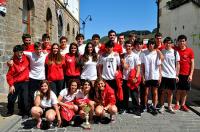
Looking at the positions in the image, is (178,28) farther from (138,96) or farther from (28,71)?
(28,71)

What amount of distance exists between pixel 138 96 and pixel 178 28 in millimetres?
9989

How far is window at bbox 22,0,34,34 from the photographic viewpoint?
572 inches

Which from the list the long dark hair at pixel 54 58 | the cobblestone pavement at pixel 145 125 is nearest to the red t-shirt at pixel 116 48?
the long dark hair at pixel 54 58

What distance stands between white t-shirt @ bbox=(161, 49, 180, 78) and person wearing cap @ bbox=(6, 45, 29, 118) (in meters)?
3.27

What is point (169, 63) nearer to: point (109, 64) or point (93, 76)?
point (109, 64)

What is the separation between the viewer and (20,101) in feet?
28.3

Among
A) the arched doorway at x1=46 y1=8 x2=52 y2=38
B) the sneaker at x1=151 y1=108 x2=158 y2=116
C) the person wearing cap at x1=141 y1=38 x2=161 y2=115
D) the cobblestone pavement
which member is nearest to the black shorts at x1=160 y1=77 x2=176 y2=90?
the person wearing cap at x1=141 y1=38 x2=161 y2=115

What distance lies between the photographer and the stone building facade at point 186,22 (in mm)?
15266

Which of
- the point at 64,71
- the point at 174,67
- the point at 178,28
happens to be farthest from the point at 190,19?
the point at 64,71

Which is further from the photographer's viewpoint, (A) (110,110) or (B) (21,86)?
(B) (21,86)

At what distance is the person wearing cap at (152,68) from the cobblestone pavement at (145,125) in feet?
→ 1.93

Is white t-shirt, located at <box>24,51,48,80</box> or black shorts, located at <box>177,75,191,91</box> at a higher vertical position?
white t-shirt, located at <box>24,51,48,80</box>

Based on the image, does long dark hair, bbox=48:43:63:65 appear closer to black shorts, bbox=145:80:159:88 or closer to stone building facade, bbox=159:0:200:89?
black shorts, bbox=145:80:159:88

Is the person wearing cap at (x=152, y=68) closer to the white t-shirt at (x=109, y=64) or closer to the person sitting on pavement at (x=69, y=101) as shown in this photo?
the white t-shirt at (x=109, y=64)
